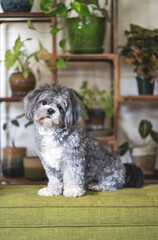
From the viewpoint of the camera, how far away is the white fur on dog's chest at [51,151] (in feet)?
6.66

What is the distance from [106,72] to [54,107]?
1.80 m

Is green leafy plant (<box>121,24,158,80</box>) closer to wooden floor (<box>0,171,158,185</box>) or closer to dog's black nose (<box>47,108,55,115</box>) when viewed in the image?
wooden floor (<box>0,171,158,185</box>)

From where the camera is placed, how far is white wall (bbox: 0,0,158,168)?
363 cm

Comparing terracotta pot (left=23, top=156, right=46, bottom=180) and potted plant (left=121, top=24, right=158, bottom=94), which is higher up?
potted plant (left=121, top=24, right=158, bottom=94)

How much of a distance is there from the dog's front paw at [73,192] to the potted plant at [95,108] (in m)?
1.32

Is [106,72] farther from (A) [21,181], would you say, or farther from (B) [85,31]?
(A) [21,181]

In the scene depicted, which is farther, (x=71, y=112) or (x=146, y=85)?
(x=146, y=85)

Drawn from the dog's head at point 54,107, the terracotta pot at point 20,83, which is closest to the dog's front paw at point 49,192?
the dog's head at point 54,107

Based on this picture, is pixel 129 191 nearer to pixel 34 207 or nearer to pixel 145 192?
pixel 145 192

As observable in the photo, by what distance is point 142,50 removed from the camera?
3.33 meters

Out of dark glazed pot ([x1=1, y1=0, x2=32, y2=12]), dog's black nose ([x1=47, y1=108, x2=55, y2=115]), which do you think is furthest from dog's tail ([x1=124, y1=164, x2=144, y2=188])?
dark glazed pot ([x1=1, y1=0, x2=32, y2=12])

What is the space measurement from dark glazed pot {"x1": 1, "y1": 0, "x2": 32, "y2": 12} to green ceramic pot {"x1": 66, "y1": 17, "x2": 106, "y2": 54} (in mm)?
359

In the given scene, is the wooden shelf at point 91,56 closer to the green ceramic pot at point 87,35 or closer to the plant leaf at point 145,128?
the green ceramic pot at point 87,35

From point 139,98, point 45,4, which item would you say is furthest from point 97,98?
point 45,4
